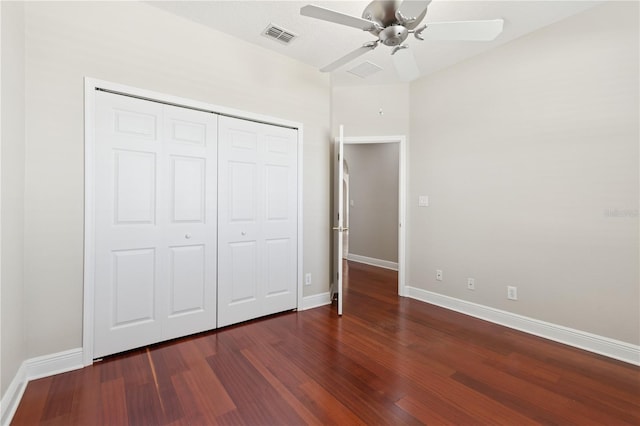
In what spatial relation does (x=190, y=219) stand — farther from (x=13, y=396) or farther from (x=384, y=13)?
(x=384, y=13)

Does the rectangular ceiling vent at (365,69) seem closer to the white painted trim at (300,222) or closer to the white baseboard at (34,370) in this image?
the white painted trim at (300,222)

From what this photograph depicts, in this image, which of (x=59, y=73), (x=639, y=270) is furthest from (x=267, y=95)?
(x=639, y=270)

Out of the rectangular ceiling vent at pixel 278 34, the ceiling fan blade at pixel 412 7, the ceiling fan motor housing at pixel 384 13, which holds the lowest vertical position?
the ceiling fan blade at pixel 412 7

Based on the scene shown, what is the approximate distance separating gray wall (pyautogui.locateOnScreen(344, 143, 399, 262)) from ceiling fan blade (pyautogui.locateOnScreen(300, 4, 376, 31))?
12.6 ft

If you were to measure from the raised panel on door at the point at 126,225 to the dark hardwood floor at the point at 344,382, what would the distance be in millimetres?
234

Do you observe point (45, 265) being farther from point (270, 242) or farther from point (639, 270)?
point (639, 270)

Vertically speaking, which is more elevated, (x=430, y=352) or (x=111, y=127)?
(x=111, y=127)

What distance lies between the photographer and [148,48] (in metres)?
2.33

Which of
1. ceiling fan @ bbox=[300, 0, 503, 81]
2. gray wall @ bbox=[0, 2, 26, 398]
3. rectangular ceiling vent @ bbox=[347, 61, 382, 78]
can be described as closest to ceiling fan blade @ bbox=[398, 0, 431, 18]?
ceiling fan @ bbox=[300, 0, 503, 81]

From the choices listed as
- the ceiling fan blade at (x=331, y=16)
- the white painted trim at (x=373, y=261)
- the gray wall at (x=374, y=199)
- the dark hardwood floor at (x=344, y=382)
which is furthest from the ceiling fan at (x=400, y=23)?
the white painted trim at (x=373, y=261)

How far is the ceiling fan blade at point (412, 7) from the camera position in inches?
58.1

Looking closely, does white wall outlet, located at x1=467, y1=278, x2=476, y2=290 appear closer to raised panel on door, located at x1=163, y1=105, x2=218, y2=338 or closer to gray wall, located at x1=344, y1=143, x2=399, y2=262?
gray wall, located at x1=344, y1=143, x2=399, y2=262

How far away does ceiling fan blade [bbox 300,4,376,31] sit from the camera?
61.6 inches

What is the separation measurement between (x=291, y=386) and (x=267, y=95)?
104 inches
